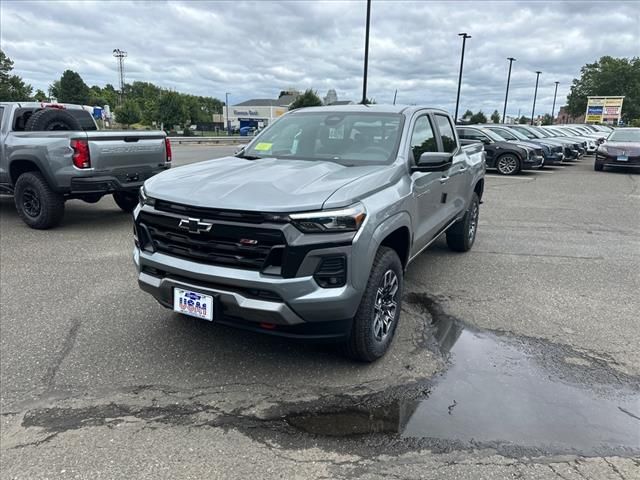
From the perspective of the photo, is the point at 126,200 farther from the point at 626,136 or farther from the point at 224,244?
the point at 626,136

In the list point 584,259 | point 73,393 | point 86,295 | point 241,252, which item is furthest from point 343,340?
point 584,259

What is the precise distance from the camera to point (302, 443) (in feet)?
8.39

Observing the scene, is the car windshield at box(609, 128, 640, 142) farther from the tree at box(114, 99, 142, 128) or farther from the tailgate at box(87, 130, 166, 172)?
the tree at box(114, 99, 142, 128)

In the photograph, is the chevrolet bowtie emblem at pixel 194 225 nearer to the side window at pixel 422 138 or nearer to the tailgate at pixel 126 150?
the side window at pixel 422 138

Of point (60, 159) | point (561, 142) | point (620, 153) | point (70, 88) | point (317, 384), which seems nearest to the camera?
point (317, 384)

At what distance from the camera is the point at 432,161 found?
3.62 meters

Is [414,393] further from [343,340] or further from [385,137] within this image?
[385,137]

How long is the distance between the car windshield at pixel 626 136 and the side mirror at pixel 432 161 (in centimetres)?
1713

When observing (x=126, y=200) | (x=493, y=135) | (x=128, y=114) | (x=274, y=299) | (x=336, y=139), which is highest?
(x=128, y=114)

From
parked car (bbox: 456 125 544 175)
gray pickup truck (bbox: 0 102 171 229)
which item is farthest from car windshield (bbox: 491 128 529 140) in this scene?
gray pickup truck (bbox: 0 102 171 229)

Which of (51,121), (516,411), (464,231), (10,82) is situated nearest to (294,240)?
(516,411)

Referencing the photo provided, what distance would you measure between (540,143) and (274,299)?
1688 cm

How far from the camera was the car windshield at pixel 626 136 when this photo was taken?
1725cm

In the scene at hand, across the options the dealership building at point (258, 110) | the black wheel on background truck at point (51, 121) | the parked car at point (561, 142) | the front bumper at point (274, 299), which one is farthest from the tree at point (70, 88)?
the front bumper at point (274, 299)
